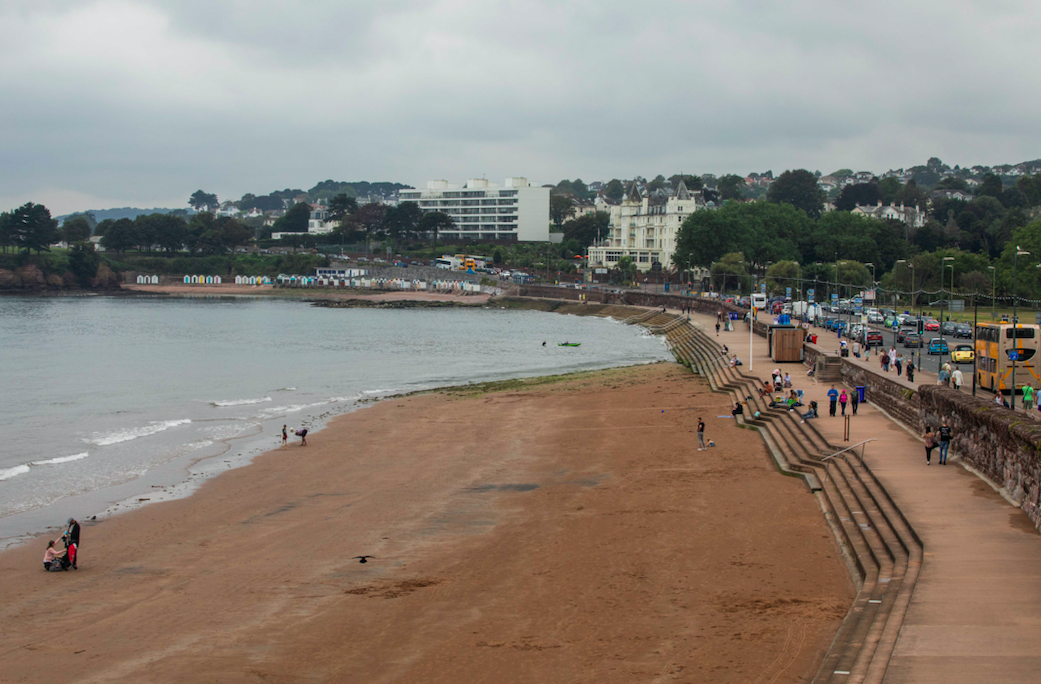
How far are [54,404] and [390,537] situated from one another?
29873mm

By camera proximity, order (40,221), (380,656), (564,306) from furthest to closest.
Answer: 1. (40,221)
2. (564,306)
3. (380,656)

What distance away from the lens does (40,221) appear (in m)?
171

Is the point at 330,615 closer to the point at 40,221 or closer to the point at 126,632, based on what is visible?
the point at 126,632

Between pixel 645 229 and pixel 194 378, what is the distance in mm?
116852

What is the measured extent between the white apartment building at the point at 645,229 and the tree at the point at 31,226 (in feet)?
357

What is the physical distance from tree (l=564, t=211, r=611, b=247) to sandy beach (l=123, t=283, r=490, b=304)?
1728 inches

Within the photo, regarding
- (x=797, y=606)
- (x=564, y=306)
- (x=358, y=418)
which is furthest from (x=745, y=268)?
(x=797, y=606)

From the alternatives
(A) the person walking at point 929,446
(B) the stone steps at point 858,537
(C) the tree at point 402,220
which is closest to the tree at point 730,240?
(C) the tree at point 402,220

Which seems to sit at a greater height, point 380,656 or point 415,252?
point 415,252

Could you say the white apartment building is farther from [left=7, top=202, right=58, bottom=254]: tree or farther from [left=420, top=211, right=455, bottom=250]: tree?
[left=7, top=202, right=58, bottom=254]: tree

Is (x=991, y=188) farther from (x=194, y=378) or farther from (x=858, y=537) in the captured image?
(x=858, y=537)

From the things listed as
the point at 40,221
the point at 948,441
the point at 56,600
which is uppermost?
the point at 40,221

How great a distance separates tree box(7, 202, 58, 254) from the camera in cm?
16988

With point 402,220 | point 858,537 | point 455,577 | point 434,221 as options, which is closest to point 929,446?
point 858,537
